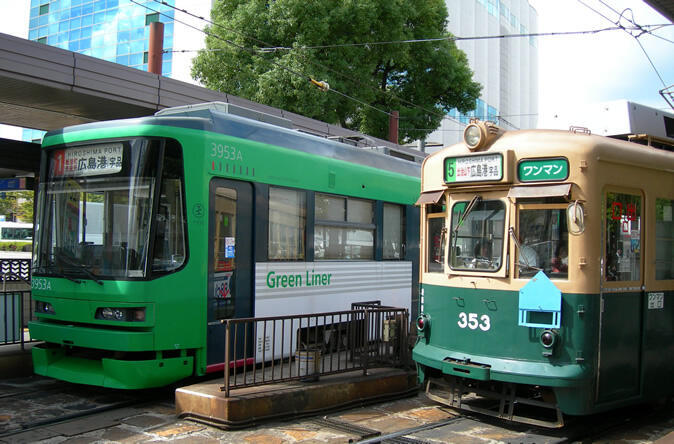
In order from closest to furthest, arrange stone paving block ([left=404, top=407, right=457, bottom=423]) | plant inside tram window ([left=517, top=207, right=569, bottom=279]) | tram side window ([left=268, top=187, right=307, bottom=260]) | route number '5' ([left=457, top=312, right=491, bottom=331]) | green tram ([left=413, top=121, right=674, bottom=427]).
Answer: green tram ([left=413, top=121, right=674, bottom=427])
plant inside tram window ([left=517, top=207, right=569, bottom=279])
route number '5' ([left=457, top=312, right=491, bottom=331])
stone paving block ([left=404, top=407, right=457, bottom=423])
tram side window ([left=268, top=187, right=307, bottom=260])

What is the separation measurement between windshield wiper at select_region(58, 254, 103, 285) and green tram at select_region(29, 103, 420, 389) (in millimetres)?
19

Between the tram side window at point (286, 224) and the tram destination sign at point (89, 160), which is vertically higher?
the tram destination sign at point (89, 160)

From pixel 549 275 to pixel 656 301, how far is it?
1.55m

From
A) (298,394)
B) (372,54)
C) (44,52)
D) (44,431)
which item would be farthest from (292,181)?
(372,54)

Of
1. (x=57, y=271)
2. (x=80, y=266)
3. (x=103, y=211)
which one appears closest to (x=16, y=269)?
(x=57, y=271)

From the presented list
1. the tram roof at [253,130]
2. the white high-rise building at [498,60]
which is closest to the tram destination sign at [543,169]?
the tram roof at [253,130]

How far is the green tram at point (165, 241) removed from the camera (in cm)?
712

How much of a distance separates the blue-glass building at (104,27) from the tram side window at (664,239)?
116 ft

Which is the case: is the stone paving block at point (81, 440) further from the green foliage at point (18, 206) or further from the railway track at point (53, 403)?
the green foliage at point (18, 206)

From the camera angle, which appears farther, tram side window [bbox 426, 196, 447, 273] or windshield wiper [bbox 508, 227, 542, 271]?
tram side window [bbox 426, 196, 447, 273]

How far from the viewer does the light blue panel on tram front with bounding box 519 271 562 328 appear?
6102 mm

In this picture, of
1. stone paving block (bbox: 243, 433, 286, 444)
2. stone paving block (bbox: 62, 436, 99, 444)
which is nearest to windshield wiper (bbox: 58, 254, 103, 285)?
stone paving block (bbox: 62, 436, 99, 444)

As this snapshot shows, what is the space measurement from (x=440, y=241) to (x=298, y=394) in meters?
2.31

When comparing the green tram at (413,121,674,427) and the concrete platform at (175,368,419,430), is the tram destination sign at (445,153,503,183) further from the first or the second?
the concrete platform at (175,368,419,430)
